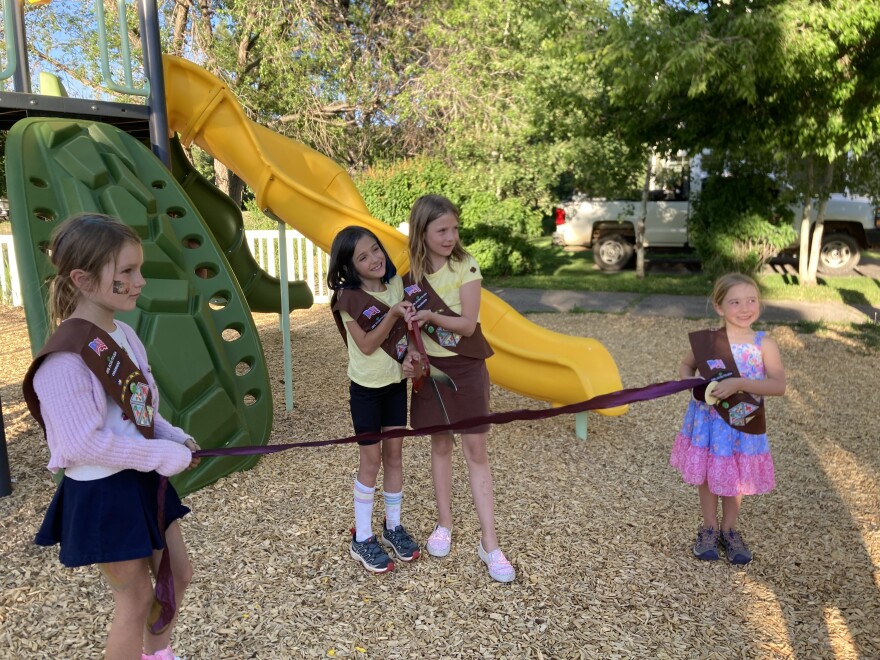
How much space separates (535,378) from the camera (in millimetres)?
4660

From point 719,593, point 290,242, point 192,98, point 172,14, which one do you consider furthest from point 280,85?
point 719,593

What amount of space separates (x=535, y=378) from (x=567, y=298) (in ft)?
21.0

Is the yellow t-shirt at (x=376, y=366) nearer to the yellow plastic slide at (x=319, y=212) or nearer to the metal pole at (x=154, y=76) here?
the yellow plastic slide at (x=319, y=212)

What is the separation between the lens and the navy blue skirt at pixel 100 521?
5.78 ft

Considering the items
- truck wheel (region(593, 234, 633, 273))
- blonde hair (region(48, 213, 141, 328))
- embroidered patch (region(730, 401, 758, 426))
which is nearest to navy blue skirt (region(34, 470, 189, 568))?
blonde hair (region(48, 213, 141, 328))

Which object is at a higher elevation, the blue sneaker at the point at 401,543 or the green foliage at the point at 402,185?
the green foliage at the point at 402,185

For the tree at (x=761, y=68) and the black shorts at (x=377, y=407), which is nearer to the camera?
the black shorts at (x=377, y=407)

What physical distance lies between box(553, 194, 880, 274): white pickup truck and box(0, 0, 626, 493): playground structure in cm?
1011

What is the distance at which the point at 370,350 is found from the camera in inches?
108

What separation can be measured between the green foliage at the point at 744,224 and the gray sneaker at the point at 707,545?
29.6ft

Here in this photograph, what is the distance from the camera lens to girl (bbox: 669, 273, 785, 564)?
2.82 m

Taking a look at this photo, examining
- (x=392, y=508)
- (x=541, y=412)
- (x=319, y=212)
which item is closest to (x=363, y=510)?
(x=392, y=508)

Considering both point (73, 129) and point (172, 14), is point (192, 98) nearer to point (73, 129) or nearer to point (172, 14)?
point (73, 129)

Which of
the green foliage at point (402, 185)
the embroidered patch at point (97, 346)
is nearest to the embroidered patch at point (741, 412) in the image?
the embroidered patch at point (97, 346)
